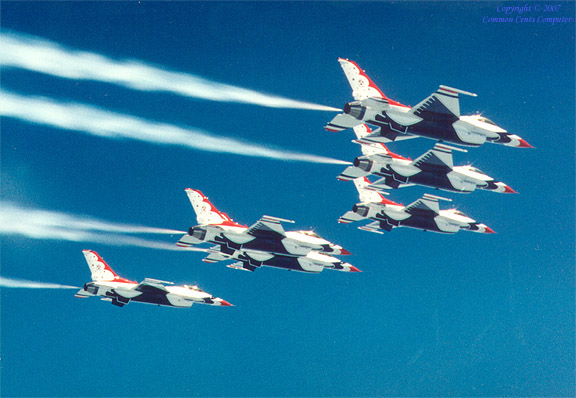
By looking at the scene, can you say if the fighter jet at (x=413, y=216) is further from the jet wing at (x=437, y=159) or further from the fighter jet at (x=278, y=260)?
the fighter jet at (x=278, y=260)

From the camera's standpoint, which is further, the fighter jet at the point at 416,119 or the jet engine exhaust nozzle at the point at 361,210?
the jet engine exhaust nozzle at the point at 361,210

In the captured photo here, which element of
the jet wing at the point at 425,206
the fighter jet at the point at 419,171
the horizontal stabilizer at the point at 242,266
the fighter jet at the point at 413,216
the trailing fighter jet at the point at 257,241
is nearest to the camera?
the fighter jet at the point at 419,171

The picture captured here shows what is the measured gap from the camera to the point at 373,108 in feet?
111

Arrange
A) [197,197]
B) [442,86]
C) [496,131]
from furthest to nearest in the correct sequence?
[197,197] → [496,131] → [442,86]

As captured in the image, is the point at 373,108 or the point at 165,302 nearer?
the point at 373,108

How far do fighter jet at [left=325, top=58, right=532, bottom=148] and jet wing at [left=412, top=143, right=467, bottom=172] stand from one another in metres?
1.36

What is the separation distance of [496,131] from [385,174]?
16.6 ft

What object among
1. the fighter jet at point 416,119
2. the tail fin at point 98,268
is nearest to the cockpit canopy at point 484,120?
the fighter jet at point 416,119

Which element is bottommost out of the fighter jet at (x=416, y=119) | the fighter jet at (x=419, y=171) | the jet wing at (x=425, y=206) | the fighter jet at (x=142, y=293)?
the fighter jet at (x=142, y=293)

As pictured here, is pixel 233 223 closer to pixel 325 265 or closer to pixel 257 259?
pixel 257 259

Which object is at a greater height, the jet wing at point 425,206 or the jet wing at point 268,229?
the jet wing at point 425,206

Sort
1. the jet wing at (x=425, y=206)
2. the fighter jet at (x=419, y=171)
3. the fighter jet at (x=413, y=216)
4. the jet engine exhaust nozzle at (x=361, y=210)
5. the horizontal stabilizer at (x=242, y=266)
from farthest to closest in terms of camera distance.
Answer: the horizontal stabilizer at (x=242, y=266) < the jet engine exhaust nozzle at (x=361, y=210) < the fighter jet at (x=413, y=216) < the jet wing at (x=425, y=206) < the fighter jet at (x=419, y=171)

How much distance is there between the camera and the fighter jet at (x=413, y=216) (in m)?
37.9

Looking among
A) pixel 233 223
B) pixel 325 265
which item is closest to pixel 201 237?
pixel 233 223
